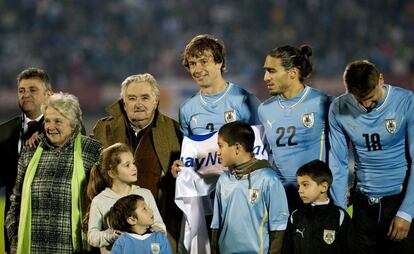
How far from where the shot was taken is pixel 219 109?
5.28 metres

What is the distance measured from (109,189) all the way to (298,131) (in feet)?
4.02

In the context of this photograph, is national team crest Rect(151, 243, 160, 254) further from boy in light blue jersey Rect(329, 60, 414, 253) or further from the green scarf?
boy in light blue jersey Rect(329, 60, 414, 253)

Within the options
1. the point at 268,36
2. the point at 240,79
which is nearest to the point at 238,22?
the point at 268,36

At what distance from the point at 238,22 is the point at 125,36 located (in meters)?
2.95

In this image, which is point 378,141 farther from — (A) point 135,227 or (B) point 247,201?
(A) point 135,227

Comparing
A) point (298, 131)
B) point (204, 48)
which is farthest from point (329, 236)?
point (204, 48)

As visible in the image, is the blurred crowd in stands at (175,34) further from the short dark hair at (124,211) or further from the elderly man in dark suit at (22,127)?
the short dark hair at (124,211)

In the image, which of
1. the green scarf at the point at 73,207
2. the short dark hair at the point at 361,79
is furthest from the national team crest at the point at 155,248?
the short dark hair at the point at 361,79

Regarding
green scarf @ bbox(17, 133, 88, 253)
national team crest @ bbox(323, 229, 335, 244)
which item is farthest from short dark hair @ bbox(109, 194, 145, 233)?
national team crest @ bbox(323, 229, 335, 244)

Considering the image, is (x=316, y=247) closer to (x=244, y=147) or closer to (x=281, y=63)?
(x=244, y=147)

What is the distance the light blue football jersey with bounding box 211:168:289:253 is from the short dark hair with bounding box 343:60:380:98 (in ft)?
2.28

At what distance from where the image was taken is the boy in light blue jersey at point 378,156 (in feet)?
15.3

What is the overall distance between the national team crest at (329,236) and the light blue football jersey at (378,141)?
11.0 inches

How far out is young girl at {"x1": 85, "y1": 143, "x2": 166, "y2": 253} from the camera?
4764mm
